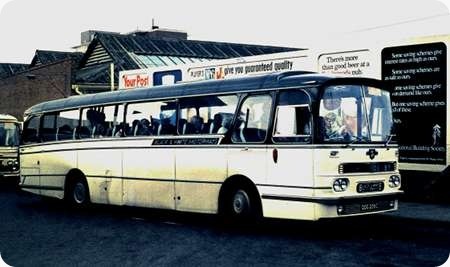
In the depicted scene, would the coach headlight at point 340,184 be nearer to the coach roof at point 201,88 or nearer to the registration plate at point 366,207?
the registration plate at point 366,207

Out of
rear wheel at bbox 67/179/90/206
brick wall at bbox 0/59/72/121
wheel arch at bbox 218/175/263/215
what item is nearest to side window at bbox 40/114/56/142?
rear wheel at bbox 67/179/90/206

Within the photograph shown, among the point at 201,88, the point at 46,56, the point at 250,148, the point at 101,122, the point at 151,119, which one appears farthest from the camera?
the point at 46,56

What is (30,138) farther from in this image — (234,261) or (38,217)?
(234,261)

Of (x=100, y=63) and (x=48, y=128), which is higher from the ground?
(x=100, y=63)

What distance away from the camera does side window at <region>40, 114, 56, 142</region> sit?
672 inches

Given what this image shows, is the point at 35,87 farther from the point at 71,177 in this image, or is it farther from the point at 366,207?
the point at 366,207

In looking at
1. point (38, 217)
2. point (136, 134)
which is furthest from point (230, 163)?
point (38, 217)

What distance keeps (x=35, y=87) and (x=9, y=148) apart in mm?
23065

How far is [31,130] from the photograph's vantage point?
18.1 meters

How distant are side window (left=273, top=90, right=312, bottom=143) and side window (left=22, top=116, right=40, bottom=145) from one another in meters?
8.61

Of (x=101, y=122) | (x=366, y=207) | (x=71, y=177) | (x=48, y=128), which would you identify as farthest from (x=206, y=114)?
(x=48, y=128)

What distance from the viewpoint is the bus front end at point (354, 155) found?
1052cm

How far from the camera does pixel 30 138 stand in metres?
18.0

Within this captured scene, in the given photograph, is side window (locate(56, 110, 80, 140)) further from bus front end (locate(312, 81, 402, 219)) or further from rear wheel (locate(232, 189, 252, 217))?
bus front end (locate(312, 81, 402, 219))
